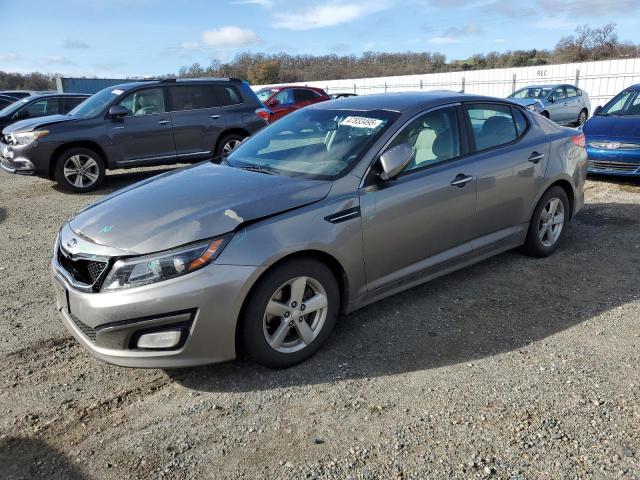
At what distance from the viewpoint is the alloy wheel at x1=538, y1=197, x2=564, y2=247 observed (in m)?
5.05

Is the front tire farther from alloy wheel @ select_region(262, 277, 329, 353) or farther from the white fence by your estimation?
the white fence

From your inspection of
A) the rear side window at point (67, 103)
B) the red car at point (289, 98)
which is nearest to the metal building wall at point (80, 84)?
the red car at point (289, 98)

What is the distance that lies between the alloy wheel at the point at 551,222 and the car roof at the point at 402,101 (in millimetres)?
1179

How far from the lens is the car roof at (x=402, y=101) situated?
4090 mm

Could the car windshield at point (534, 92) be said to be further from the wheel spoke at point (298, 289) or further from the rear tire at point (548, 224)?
the wheel spoke at point (298, 289)

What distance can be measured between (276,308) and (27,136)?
7.32 m

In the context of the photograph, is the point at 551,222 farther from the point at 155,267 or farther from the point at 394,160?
the point at 155,267

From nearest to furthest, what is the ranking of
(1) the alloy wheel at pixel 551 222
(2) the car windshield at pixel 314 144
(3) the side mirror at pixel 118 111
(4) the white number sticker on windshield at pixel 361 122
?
(2) the car windshield at pixel 314 144, (4) the white number sticker on windshield at pixel 361 122, (1) the alloy wheel at pixel 551 222, (3) the side mirror at pixel 118 111

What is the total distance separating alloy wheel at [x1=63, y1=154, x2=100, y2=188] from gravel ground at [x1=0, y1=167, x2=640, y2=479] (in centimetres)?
479

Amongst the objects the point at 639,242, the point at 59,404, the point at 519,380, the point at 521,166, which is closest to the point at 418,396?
the point at 519,380

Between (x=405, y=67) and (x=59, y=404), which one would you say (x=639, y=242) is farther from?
(x=405, y=67)

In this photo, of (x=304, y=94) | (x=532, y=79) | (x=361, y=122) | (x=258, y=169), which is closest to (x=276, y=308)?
(x=258, y=169)

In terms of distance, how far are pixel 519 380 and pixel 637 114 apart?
767cm

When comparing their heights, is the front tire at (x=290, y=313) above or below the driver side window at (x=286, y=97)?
below
